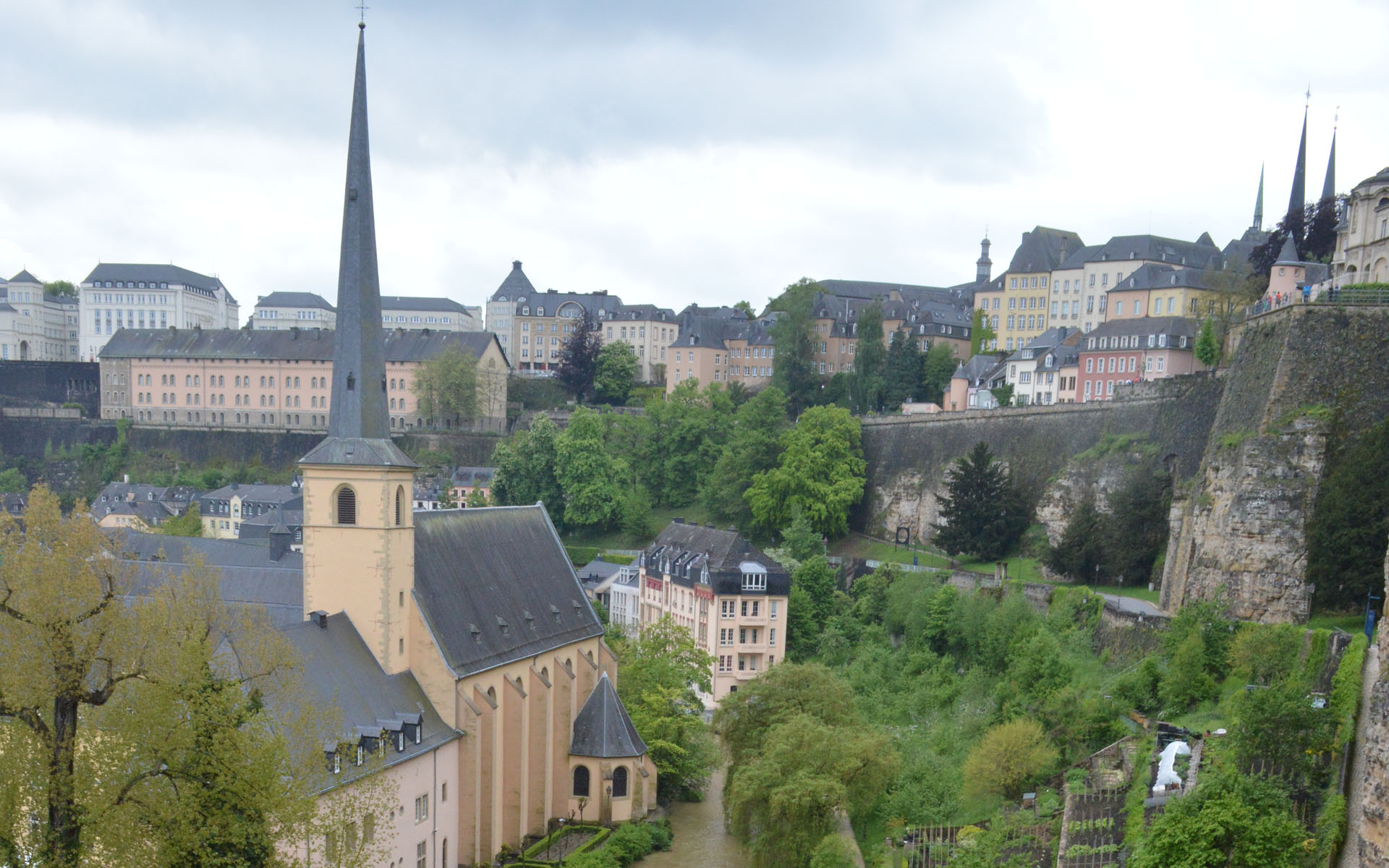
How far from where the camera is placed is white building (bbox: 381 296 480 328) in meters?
142

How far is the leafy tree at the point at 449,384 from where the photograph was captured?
9988cm

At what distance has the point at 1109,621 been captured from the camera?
1567 inches

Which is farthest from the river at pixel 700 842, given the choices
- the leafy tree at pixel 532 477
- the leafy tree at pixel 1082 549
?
the leafy tree at pixel 532 477

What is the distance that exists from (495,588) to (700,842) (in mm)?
10172

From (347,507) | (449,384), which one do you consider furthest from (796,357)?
(347,507)

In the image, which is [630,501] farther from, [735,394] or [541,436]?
[735,394]

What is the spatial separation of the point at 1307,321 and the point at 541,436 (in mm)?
50858

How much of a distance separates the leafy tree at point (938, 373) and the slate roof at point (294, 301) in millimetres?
85792

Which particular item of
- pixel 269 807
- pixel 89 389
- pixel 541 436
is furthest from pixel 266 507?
pixel 269 807

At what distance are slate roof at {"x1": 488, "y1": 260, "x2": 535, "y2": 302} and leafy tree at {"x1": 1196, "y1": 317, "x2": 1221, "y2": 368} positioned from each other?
9640 centimetres

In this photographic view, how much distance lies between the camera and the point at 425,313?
5600 inches

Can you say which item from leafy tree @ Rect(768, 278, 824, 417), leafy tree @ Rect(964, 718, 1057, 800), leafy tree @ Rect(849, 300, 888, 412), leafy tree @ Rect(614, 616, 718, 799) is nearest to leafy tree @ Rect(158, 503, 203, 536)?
leafy tree @ Rect(614, 616, 718, 799)

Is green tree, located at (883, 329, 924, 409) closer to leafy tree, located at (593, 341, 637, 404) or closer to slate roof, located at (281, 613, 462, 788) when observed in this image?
leafy tree, located at (593, 341, 637, 404)

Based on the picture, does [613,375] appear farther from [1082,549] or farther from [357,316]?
[357,316]
